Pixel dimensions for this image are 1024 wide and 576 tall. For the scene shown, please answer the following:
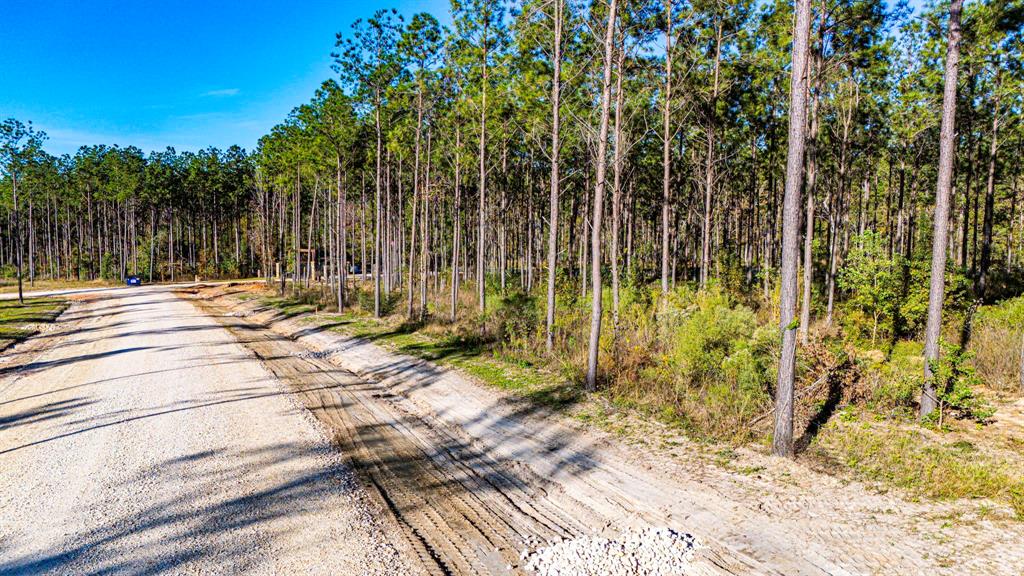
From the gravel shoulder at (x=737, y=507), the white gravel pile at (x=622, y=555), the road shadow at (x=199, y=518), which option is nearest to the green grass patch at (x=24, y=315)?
the road shadow at (x=199, y=518)

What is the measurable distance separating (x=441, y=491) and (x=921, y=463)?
600cm

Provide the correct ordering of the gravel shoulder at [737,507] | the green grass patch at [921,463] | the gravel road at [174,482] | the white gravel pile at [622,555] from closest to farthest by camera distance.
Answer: the gravel shoulder at [737,507] → the white gravel pile at [622,555] → the gravel road at [174,482] → the green grass patch at [921,463]

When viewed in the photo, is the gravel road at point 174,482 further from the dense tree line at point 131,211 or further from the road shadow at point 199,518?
the dense tree line at point 131,211

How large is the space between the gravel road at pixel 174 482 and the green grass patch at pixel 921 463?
18.6 ft

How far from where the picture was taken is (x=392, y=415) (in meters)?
9.88

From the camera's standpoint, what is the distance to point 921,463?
6.24 meters

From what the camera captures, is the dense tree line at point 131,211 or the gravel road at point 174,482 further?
the dense tree line at point 131,211

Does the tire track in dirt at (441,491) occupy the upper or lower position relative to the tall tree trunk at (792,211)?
lower

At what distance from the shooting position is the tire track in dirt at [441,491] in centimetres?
516

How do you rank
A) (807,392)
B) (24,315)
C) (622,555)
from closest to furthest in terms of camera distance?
1. (622,555)
2. (807,392)
3. (24,315)

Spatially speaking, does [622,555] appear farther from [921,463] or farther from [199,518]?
[199,518]

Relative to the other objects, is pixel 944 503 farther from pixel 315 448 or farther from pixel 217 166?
pixel 217 166

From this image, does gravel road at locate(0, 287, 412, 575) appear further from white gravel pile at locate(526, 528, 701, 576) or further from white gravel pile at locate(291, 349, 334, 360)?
white gravel pile at locate(291, 349, 334, 360)

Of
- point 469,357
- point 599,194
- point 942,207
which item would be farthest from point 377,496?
point 942,207
